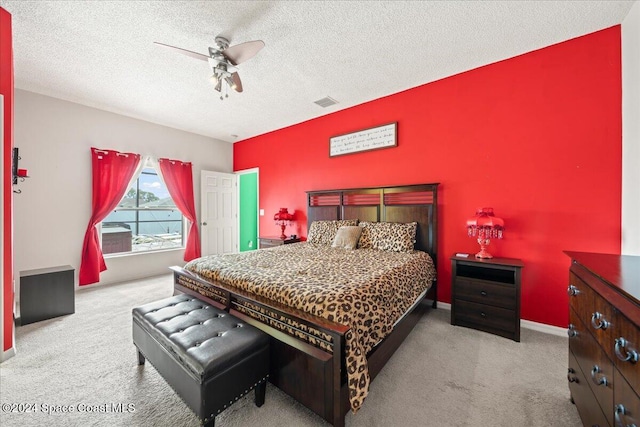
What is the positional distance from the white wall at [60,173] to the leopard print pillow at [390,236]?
4086 millimetres

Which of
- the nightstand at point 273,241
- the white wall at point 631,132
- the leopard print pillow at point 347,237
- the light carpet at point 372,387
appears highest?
the white wall at point 631,132

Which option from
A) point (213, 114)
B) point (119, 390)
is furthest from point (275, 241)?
point (119, 390)

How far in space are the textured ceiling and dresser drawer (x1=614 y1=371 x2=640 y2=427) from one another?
2.51 m

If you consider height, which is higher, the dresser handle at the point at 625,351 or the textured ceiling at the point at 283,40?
the textured ceiling at the point at 283,40

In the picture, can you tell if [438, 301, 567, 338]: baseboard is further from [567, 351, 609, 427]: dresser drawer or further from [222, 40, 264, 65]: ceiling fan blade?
[222, 40, 264, 65]: ceiling fan blade

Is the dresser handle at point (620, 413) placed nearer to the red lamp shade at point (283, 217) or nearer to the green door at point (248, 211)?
the red lamp shade at point (283, 217)

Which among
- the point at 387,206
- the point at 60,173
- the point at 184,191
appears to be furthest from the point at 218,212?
the point at 387,206

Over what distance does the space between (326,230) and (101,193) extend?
3.65 metres

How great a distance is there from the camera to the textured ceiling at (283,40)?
2.00 m

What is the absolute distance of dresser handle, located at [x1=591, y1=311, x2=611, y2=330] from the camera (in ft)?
3.13

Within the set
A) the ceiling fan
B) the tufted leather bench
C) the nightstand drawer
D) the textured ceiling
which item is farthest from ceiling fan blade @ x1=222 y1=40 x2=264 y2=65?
the nightstand drawer

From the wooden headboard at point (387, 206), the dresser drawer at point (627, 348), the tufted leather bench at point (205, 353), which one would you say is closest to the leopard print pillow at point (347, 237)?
the wooden headboard at point (387, 206)

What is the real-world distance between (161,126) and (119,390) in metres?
4.46

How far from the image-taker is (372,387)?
5.69ft
